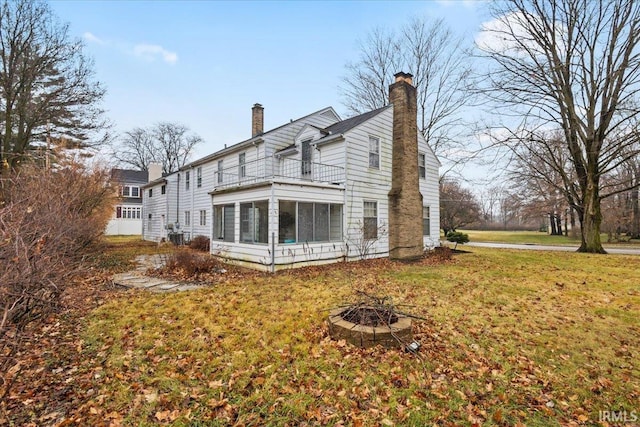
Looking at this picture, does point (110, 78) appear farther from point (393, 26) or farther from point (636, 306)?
point (636, 306)

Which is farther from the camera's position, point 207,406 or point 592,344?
point 592,344

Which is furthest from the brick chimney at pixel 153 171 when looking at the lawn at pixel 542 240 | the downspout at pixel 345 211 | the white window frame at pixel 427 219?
the lawn at pixel 542 240

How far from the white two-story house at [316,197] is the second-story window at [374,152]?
4 centimetres

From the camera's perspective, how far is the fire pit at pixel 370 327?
419 cm

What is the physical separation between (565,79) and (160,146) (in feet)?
143

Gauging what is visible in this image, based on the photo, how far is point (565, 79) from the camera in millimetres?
15055

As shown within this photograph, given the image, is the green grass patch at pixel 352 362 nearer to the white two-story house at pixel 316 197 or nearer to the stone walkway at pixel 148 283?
the stone walkway at pixel 148 283

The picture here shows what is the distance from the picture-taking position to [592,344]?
15.0ft

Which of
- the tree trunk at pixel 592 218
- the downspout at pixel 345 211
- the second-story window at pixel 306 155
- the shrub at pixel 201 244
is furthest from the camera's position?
the shrub at pixel 201 244

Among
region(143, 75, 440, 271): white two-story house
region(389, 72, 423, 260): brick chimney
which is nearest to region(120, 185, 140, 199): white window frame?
region(143, 75, 440, 271): white two-story house

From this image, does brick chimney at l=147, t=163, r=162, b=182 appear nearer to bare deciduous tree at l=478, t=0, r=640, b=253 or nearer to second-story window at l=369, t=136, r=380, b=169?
second-story window at l=369, t=136, r=380, b=169

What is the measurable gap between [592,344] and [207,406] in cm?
567

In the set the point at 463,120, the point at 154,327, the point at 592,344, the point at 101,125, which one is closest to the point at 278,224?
the point at 154,327

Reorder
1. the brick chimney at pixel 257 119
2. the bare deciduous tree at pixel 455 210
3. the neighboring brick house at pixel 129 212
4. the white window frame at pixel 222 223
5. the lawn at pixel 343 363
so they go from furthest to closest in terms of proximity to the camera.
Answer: the bare deciduous tree at pixel 455 210
the neighboring brick house at pixel 129 212
the brick chimney at pixel 257 119
the white window frame at pixel 222 223
the lawn at pixel 343 363
